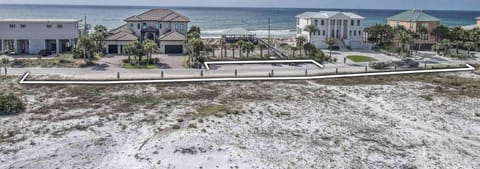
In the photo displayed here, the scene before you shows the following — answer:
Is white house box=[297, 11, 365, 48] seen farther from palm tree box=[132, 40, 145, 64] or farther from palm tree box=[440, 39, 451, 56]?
palm tree box=[132, 40, 145, 64]

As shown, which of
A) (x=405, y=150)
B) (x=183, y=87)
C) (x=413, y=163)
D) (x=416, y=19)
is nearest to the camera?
(x=413, y=163)

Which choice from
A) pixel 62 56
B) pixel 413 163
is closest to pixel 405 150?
pixel 413 163

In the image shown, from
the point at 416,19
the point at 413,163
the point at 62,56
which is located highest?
the point at 416,19

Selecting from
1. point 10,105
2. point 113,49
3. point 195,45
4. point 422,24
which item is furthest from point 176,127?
point 422,24

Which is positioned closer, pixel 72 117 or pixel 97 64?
pixel 72 117

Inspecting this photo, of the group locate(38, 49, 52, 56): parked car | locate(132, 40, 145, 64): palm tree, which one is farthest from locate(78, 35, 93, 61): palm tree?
locate(38, 49, 52, 56): parked car

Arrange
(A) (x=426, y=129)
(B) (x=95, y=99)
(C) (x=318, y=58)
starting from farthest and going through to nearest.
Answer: (C) (x=318, y=58), (B) (x=95, y=99), (A) (x=426, y=129)

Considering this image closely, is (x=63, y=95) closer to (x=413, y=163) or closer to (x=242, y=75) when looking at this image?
(x=242, y=75)

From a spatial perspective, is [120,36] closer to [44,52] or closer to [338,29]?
[44,52]
